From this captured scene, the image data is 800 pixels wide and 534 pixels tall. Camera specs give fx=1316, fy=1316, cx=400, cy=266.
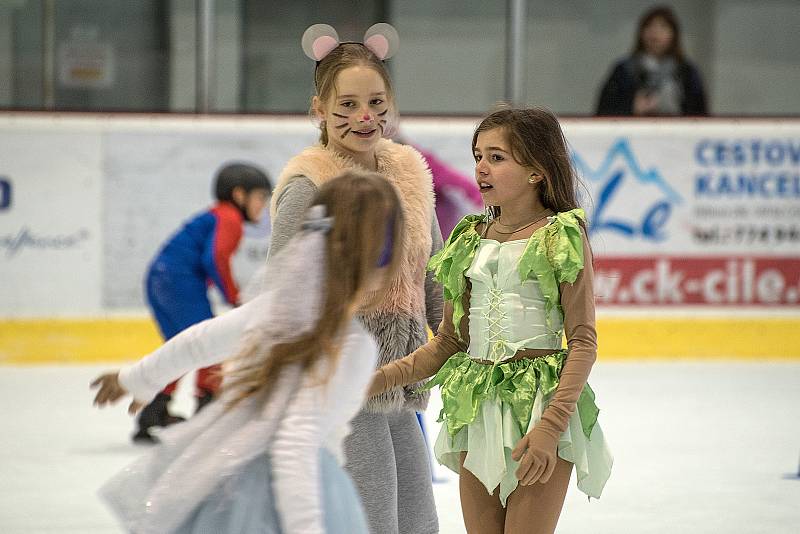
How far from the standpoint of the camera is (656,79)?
8.11 metres

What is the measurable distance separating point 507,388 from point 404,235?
36cm

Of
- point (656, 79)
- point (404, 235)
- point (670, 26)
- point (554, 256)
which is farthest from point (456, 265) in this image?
point (670, 26)

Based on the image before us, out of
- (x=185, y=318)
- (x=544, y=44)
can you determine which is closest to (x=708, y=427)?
(x=185, y=318)

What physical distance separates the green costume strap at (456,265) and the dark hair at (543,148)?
0.16 meters

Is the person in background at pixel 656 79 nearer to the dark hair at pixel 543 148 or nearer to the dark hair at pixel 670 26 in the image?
the dark hair at pixel 670 26

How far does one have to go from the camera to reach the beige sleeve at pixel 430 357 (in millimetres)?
2434

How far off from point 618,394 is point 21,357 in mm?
3190

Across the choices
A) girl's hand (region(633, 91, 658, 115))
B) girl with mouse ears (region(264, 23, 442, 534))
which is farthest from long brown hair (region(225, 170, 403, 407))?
girl's hand (region(633, 91, 658, 115))

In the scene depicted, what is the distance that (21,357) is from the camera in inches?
279

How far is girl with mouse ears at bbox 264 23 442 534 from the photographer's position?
2.46 meters

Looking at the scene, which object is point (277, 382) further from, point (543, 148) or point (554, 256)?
point (543, 148)

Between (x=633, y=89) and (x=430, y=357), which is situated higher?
(x=633, y=89)

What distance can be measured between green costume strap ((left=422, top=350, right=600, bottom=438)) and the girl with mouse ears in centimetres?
14

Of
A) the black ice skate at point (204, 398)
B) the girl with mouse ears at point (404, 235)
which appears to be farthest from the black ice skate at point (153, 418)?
the girl with mouse ears at point (404, 235)
